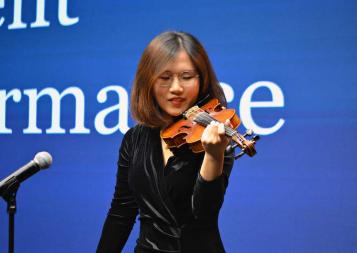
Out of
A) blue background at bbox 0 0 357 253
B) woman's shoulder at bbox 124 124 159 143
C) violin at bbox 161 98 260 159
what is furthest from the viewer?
blue background at bbox 0 0 357 253

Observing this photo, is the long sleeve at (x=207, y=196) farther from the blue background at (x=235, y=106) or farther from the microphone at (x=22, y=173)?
the blue background at (x=235, y=106)

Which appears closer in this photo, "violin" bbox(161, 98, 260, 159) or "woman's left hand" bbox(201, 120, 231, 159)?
"woman's left hand" bbox(201, 120, 231, 159)

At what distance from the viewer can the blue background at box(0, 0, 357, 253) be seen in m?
2.13

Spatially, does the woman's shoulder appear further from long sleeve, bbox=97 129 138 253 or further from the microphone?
→ the microphone

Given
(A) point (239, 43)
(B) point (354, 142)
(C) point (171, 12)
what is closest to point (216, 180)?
(B) point (354, 142)

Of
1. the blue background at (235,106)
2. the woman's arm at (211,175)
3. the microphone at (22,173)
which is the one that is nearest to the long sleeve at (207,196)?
the woman's arm at (211,175)

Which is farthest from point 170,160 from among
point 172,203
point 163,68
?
point 163,68

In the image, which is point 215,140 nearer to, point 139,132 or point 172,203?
point 172,203

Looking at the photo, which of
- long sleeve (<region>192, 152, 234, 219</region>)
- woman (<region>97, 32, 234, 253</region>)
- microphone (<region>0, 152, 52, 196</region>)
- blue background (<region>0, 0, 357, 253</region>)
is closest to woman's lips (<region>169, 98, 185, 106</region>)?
woman (<region>97, 32, 234, 253</region>)

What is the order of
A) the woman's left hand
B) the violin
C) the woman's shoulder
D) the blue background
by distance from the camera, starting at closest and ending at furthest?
1. the woman's left hand
2. the violin
3. the woman's shoulder
4. the blue background

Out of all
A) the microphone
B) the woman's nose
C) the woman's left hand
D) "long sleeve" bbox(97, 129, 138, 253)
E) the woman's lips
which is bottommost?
"long sleeve" bbox(97, 129, 138, 253)

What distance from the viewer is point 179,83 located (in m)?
1.35

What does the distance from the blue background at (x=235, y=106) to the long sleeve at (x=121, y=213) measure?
2.90 feet

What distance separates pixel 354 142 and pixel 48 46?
150 cm
